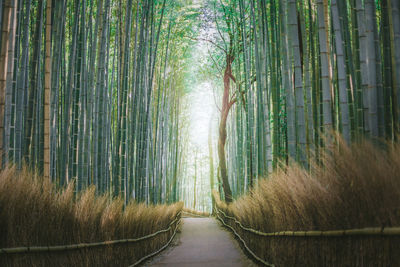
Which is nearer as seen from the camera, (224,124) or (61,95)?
(61,95)

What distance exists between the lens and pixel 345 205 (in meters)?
1.64

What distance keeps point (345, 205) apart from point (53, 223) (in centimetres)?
147

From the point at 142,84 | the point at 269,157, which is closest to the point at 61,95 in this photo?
the point at 142,84

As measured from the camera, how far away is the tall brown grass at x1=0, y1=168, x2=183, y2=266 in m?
1.80

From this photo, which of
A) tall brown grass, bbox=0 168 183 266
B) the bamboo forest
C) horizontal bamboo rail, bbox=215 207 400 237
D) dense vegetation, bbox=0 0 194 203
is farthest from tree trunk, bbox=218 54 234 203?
horizontal bamboo rail, bbox=215 207 400 237

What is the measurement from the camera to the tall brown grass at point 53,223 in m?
1.80

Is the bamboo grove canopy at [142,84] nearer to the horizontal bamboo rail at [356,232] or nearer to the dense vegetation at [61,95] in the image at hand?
the dense vegetation at [61,95]

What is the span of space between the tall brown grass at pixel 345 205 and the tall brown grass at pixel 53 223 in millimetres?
1257

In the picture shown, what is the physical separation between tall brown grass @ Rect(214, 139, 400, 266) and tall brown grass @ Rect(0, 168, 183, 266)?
4.12ft

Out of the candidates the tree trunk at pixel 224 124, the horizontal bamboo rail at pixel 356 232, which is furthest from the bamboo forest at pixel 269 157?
the tree trunk at pixel 224 124

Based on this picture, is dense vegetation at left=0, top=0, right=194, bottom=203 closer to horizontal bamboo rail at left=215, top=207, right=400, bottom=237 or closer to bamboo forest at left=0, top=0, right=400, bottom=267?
bamboo forest at left=0, top=0, right=400, bottom=267

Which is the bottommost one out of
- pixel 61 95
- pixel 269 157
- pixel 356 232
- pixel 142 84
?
pixel 356 232

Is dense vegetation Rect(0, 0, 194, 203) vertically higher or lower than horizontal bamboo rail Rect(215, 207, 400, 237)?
higher

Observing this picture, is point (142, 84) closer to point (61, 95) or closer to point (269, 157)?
point (61, 95)
